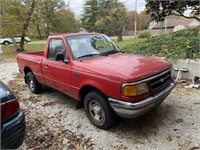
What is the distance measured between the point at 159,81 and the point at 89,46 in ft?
5.71

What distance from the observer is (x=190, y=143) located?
3.25 meters

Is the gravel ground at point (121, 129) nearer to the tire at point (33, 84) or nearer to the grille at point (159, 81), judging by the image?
the grille at point (159, 81)

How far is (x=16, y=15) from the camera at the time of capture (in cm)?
1559

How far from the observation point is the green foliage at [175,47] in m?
6.45

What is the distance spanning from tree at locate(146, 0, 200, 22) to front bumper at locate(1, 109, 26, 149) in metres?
8.26

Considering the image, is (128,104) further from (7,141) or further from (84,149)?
(7,141)

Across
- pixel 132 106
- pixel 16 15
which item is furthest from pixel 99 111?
pixel 16 15

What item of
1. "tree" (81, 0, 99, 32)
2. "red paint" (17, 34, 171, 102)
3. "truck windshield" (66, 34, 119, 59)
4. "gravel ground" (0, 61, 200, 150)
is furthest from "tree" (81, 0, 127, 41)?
"red paint" (17, 34, 171, 102)

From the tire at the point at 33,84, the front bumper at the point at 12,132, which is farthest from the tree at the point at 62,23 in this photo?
the front bumper at the point at 12,132

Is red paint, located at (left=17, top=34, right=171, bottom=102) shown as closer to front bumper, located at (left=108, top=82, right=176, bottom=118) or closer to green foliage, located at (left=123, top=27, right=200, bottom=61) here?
front bumper, located at (left=108, top=82, right=176, bottom=118)

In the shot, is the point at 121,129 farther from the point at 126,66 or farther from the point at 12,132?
the point at 12,132

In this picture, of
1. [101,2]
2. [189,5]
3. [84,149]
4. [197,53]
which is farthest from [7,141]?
[101,2]

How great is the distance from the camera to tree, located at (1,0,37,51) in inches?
599

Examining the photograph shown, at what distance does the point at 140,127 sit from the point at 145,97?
0.81 metres
